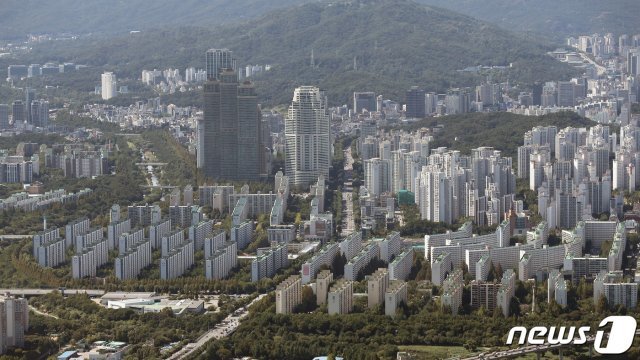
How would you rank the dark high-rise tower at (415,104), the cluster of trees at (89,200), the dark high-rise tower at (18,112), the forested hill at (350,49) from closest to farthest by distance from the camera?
the cluster of trees at (89,200) → the dark high-rise tower at (18,112) → the dark high-rise tower at (415,104) → the forested hill at (350,49)

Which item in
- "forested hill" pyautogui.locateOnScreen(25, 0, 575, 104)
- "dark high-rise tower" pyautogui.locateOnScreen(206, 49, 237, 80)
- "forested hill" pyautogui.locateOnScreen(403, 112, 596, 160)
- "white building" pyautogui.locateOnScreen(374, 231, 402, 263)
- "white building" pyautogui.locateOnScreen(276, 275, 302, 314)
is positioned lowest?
"white building" pyautogui.locateOnScreen(276, 275, 302, 314)

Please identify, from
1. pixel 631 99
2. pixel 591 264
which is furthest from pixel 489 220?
pixel 631 99

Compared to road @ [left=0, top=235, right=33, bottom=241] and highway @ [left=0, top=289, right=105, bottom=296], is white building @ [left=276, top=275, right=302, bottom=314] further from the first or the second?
road @ [left=0, top=235, right=33, bottom=241]

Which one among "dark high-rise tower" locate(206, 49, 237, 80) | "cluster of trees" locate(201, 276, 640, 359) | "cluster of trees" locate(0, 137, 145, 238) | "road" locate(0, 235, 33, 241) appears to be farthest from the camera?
"dark high-rise tower" locate(206, 49, 237, 80)

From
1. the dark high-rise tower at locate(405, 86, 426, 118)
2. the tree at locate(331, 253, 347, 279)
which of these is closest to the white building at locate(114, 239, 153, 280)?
the tree at locate(331, 253, 347, 279)

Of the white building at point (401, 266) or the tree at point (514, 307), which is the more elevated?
the white building at point (401, 266)

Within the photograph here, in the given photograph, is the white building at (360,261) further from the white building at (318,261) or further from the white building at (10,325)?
the white building at (10,325)

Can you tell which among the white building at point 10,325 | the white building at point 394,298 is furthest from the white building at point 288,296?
the white building at point 10,325
